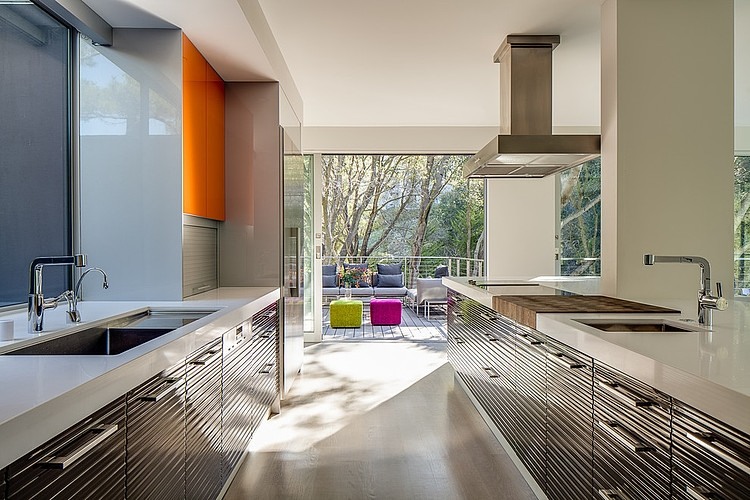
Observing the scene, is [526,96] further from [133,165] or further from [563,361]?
[133,165]

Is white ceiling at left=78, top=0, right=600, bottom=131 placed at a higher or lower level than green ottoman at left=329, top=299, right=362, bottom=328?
higher

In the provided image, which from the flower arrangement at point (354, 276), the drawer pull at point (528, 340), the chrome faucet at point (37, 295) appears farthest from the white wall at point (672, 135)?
the flower arrangement at point (354, 276)

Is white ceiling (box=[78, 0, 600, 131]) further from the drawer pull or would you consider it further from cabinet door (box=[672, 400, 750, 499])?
cabinet door (box=[672, 400, 750, 499])

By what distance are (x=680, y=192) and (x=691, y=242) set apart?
0.92 ft

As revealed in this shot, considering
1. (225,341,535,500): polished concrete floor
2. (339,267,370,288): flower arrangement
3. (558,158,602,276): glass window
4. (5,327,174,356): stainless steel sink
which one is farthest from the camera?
(339,267,370,288): flower arrangement

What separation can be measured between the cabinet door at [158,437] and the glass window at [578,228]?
5952mm

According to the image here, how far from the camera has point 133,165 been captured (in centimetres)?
305

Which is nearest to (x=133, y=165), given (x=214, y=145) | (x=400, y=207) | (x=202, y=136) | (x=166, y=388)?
(x=202, y=136)

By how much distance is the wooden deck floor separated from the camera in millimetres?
7527

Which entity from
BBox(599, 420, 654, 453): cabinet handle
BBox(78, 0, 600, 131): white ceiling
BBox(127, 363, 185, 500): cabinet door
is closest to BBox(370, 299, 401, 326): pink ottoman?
BBox(78, 0, 600, 131): white ceiling

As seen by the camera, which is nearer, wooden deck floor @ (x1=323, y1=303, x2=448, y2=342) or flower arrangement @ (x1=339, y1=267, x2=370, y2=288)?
wooden deck floor @ (x1=323, y1=303, x2=448, y2=342)

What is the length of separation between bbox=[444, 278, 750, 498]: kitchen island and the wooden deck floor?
4307mm

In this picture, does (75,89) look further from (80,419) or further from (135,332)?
(80,419)

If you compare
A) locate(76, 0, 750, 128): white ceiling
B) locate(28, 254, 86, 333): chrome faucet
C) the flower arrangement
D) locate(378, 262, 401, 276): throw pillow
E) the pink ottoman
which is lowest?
the pink ottoman
